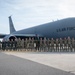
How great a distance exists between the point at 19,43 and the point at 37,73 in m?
18.9

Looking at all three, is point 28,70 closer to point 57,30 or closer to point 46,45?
point 46,45

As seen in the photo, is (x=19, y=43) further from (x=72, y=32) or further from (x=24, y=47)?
(x=72, y=32)

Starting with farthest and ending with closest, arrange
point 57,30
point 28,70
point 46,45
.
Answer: point 57,30, point 46,45, point 28,70

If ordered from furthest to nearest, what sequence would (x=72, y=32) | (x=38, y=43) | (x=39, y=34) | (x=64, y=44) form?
(x=39, y=34) < (x=72, y=32) < (x=38, y=43) < (x=64, y=44)

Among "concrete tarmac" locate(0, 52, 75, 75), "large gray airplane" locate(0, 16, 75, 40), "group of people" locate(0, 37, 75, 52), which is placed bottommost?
"concrete tarmac" locate(0, 52, 75, 75)

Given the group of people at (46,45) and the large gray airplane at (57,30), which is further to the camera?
the large gray airplane at (57,30)

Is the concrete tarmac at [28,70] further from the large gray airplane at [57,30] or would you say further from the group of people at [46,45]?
the large gray airplane at [57,30]

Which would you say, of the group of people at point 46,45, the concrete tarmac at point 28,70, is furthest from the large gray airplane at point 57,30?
the concrete tarmac at point 28,70

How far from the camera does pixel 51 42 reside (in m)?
23.9

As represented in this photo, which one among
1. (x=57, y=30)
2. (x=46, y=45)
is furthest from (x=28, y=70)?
(x=57, y=30)

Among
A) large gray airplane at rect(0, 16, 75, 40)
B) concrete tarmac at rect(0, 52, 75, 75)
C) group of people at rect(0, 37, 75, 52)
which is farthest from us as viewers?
large gray airplane at rect(0, 16, 75, 40)

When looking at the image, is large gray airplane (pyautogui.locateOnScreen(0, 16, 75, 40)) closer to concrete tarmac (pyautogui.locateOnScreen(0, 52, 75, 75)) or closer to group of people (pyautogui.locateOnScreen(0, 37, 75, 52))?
group of people (pyautogui.locateOnScreen(0, 37, 75, 52))

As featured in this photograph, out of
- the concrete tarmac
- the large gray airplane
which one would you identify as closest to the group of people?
the large gray airplane

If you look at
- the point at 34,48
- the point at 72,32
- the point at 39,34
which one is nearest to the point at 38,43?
the point at 34,48
